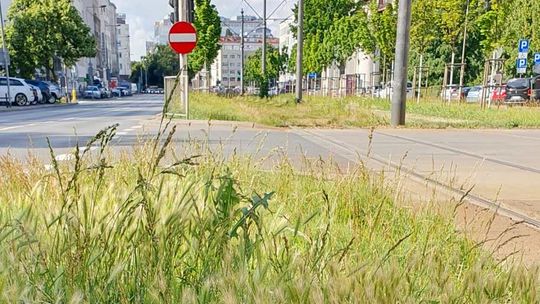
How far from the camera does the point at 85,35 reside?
131 feet

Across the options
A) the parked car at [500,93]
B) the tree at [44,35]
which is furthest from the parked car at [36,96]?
the parked car at [500,93]

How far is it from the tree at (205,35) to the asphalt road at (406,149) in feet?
65.1

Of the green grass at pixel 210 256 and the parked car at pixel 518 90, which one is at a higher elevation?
the parked car at pixel 518 90

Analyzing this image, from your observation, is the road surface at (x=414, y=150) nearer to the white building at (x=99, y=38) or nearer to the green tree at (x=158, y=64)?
the white building at (x=99, y=38)

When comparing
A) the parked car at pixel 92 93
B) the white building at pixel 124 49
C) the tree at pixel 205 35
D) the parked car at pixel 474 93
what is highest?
the white building at pixel 124 49

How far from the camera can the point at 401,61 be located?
12.9 metres

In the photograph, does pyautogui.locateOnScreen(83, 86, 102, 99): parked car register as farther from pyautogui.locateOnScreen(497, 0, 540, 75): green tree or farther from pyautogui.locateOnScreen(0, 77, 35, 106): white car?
pyautogui.locateOnScreen(497, 0, 540, 75): green tree

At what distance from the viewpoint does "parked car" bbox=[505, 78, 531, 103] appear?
84.0 feet

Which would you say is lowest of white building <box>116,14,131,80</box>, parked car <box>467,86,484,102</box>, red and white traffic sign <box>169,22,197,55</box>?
parked car <box>467,86,484,102</box>

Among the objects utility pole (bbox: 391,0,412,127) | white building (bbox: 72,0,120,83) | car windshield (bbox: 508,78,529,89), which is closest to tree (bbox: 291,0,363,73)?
car windshield (bbox: 508,78,529,89)

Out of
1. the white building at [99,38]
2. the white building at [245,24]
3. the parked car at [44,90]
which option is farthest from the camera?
the white building at [99,38]

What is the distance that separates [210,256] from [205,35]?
103ft

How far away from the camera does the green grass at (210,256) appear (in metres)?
1.82

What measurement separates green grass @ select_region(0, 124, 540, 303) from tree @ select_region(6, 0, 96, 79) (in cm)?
3949
